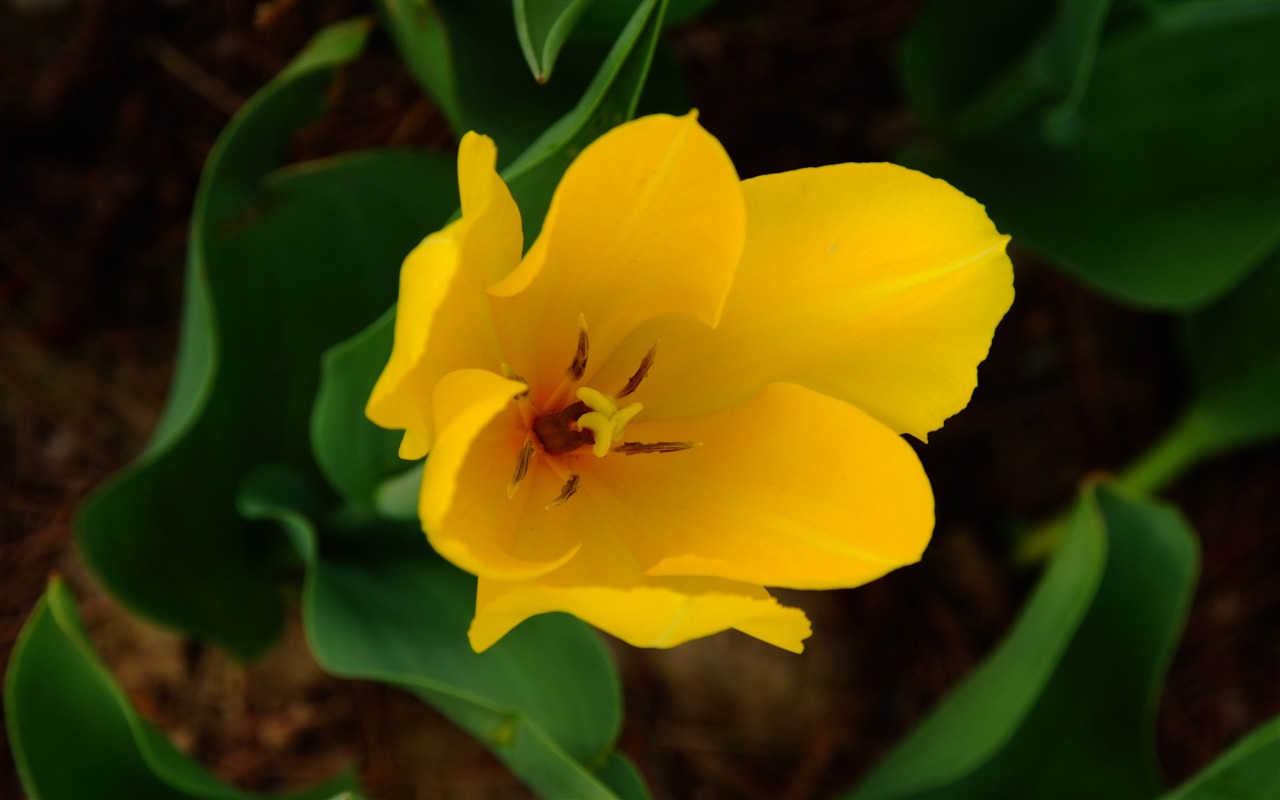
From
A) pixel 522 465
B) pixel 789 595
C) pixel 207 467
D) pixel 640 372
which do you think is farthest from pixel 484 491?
pixel 789 595

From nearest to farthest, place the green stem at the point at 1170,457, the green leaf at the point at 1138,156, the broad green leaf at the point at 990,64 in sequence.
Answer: the broad green leaf at the point at 990,64 < the green leaf at the point at 1138,156 < the green stem at the point at 1170,457

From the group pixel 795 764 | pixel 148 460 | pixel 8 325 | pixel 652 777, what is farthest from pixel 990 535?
pixel 8 325

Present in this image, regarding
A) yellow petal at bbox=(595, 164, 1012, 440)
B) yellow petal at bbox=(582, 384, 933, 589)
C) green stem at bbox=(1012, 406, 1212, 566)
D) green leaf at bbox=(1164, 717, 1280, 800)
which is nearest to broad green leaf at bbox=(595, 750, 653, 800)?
yellow petal at bbox=(582, 384, 933, 589)

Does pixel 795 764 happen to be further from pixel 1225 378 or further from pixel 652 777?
pixel 1225 378

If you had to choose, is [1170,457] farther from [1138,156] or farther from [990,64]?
[990,64]

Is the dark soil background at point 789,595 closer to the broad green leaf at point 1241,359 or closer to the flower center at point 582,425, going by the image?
the broad green leaf at point 1241,359

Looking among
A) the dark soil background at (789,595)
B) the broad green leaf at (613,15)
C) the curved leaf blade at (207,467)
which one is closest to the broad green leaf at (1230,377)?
the dark soil background at (789,595)
